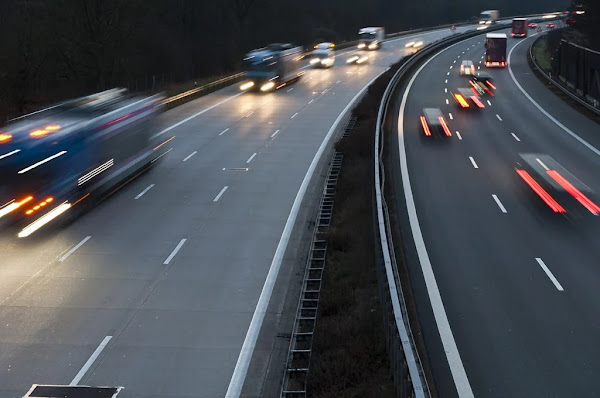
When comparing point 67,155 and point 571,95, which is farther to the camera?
point 571,95

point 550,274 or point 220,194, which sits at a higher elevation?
point 550,274

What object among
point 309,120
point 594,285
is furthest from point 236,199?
point 309,120

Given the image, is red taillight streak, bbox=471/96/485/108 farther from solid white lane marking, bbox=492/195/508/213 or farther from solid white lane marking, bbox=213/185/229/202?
solid white lane marking, bbox=213/185/229/202

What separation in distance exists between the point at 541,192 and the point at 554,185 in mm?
1243

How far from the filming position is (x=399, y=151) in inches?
1366

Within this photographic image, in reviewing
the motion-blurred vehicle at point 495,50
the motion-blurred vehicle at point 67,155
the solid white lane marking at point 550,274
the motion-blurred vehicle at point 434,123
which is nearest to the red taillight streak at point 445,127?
the motion-blurred vehicle at point 434,123

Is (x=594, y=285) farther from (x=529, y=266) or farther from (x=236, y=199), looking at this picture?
(x=236, y=199)

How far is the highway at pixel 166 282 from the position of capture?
46.2ft

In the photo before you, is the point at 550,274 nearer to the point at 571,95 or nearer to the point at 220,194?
the point at 220,194

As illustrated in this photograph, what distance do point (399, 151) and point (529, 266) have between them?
52.9 ft

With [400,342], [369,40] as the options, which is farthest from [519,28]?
[400,342]

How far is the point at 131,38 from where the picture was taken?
6328 centimetres

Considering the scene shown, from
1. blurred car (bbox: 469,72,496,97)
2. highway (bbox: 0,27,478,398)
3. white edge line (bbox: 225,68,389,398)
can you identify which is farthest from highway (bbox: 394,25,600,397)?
blurred car (bbox: 469,72,496,97)

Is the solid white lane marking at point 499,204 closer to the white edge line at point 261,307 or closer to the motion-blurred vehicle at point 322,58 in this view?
the white edge line at point 261,307
